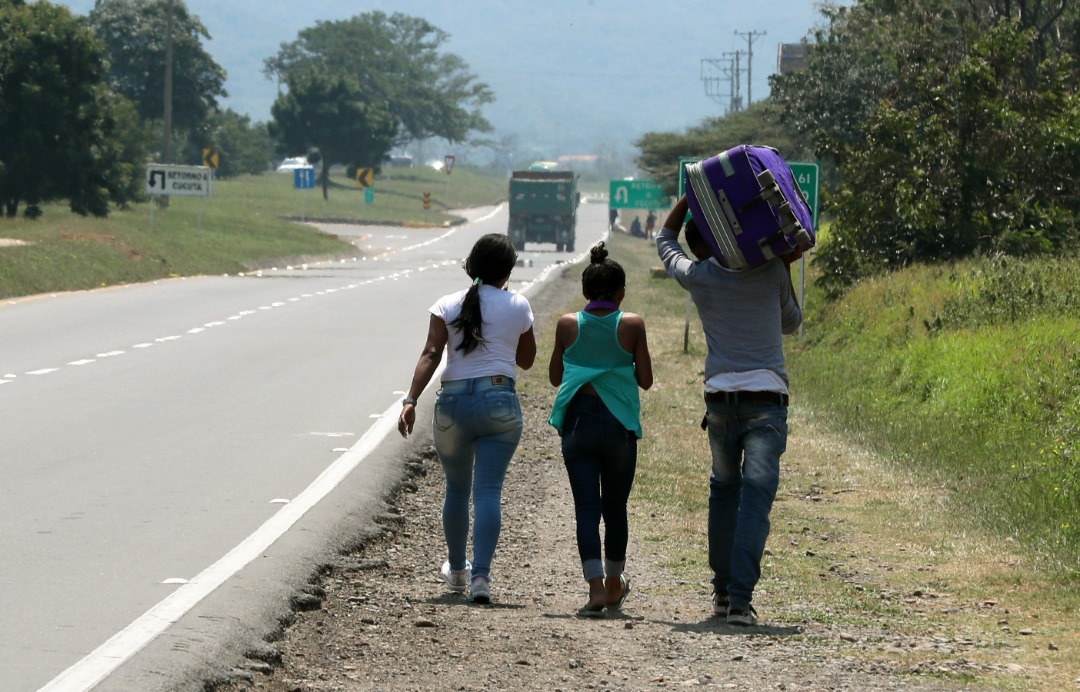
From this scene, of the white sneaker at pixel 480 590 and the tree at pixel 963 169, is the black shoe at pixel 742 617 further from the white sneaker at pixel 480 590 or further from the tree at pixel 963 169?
the tree at pixel 963 169

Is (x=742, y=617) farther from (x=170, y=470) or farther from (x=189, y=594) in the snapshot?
(x=170, y=470)

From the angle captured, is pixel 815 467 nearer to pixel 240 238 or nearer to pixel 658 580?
pixel 658 580

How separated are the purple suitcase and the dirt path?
65.8 inches

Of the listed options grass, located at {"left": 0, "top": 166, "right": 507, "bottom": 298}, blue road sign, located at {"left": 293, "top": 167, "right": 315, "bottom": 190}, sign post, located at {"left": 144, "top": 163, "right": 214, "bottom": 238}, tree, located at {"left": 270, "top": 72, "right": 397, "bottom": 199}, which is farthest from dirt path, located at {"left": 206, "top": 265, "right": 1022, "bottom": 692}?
tree, located at {"left": 270, "top": 72, "right": 397, "bottom": 199}

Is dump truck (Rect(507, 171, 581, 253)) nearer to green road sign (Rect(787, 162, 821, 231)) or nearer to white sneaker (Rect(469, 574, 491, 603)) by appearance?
green road sign (Rect(787, 162, 821, 231))

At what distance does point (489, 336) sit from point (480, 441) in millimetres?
506

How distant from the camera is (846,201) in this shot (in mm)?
26734

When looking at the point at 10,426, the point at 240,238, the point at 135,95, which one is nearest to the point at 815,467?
the point at 10,426

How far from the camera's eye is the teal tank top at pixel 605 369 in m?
8.24

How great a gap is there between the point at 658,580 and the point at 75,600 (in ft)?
9.95

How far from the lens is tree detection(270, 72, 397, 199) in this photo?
11356 cm

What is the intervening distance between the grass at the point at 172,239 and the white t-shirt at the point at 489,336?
22829 mm

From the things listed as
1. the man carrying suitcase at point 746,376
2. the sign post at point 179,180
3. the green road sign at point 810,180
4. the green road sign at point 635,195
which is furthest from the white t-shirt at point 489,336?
the sign post at point 179,180

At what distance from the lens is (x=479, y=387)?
8414 millimetres
